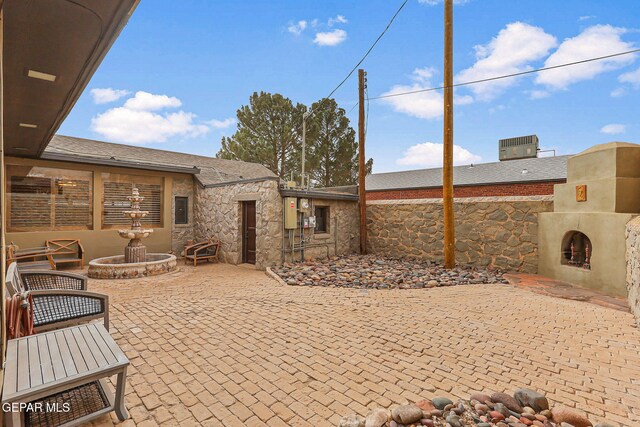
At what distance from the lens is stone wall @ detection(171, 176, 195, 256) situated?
33.2 feet

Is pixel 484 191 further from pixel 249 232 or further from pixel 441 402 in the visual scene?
pixel 441 402

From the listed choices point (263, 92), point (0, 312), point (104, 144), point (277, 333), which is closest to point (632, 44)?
point (277, 333)

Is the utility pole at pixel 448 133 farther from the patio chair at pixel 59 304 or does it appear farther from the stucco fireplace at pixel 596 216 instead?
the patio chair at pixel 59 304

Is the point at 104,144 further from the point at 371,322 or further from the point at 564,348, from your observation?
the point at 564,348

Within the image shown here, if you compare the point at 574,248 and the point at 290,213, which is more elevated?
the point at 290,213

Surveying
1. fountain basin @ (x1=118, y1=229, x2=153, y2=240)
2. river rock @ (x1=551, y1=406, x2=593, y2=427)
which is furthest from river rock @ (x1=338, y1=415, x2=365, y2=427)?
fountain basin @ (x1=118, y1=229, x2=153, y2=240)

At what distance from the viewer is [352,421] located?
2018mm

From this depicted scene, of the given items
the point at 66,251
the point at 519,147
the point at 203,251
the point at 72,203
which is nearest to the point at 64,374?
the point at 203,251

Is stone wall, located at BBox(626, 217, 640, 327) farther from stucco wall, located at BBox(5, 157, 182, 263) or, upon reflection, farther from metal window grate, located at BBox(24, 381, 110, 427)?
stucco wall, located at BBox(5, 157, 182, 263)

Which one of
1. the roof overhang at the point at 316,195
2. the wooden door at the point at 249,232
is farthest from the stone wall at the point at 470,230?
the wooden door at the point at 249,232

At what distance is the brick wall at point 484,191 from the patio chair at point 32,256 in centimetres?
1384

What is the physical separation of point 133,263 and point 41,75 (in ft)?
17.6

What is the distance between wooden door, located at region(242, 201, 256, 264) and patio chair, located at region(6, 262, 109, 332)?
17.2 ft

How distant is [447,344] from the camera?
3.41 m
